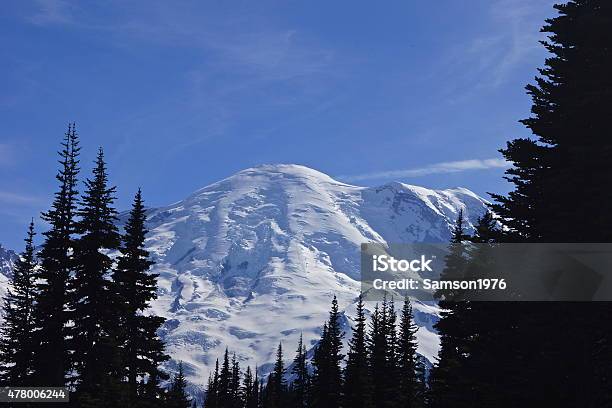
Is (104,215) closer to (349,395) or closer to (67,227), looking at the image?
(67,227)

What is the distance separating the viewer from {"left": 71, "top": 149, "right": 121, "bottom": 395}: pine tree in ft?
117

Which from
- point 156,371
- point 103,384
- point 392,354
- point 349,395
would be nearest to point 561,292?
point 103,384

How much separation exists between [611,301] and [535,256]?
2.57m

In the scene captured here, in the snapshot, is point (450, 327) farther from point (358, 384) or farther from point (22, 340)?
point (22, 340)

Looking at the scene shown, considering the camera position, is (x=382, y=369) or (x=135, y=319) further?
(x=382, y=369)

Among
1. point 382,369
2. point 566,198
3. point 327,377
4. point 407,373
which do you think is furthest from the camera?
point 327,377

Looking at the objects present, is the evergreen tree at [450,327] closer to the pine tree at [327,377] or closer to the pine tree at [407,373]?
the pine tree at [407,373]

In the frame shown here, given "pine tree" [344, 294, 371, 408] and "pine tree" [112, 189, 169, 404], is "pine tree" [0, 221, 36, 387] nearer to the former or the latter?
"pine tree" [112, 189, 169, 404]

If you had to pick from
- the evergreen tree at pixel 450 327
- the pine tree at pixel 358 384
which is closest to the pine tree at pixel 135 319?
the evergreen tree at pixel 450 327

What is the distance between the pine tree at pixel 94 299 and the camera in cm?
3575

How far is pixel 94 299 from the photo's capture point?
119 feet

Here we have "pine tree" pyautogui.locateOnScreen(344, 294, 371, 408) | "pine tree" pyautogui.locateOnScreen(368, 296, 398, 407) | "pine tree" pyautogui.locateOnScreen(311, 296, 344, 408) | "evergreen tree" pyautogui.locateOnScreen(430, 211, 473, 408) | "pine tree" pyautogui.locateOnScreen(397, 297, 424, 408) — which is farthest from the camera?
"pine tree" pyautogui.locateOnScreen(311, 296, 344, 408)

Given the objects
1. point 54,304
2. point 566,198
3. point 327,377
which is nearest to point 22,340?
point 54,304

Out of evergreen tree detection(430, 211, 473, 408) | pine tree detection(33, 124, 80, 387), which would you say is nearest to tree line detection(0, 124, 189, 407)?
pine tree detection(33, 124, 80, 387)
